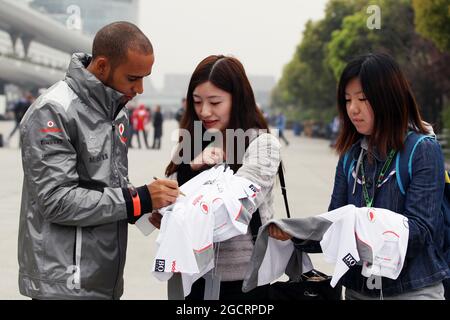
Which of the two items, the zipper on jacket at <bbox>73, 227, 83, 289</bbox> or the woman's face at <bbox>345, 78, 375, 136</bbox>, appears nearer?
the zipper on jacket at <bbox>73, 227, 83, 289</bbox>

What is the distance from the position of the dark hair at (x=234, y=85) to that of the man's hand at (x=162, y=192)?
1.11ft

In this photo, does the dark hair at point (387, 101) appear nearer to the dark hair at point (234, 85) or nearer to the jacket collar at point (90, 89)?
the dark hair at point (234, 85)

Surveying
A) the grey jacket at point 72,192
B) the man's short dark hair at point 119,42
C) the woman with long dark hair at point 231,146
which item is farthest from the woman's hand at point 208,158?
the man's short dark hair at point 119,42

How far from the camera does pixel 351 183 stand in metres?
2.36

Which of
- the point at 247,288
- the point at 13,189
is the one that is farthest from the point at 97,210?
the point at 13,189

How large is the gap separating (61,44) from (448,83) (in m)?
42.6

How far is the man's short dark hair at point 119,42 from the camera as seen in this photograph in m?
2.17

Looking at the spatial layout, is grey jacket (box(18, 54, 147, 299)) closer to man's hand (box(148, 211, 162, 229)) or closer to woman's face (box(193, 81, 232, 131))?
man's hand (box(148, 211, 162, 229))

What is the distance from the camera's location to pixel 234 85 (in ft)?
8.16

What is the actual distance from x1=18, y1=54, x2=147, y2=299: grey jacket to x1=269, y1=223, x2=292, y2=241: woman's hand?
0.50m

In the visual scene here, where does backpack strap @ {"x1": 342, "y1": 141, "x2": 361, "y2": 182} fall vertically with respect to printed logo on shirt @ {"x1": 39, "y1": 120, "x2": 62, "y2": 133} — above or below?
below

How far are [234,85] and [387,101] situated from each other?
22.4 inches

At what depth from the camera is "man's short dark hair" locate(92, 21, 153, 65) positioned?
217 cm

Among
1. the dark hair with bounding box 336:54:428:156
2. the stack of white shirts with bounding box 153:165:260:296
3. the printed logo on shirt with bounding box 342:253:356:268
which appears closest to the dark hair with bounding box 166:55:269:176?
the stack of white shirts with bounding box 153:165:260:296
